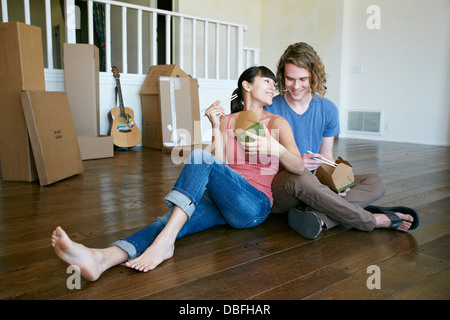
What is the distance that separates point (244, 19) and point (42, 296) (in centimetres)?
683

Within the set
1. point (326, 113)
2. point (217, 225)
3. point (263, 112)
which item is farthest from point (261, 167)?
point (326, 113)

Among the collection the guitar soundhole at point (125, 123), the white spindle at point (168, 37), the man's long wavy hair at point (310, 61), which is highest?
the white spindle at point (168, 37)

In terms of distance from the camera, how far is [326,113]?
1.80m

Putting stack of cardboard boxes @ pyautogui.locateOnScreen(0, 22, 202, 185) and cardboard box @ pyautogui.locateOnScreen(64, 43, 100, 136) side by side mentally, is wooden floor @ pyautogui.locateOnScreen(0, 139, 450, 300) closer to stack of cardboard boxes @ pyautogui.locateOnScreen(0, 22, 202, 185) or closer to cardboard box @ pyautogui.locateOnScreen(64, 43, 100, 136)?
stack of cardboard boxes @ pyautogui.locateOnScreen(0, 22, 202, 185)

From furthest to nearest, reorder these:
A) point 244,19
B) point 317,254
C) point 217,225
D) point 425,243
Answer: point 244,19 < point 217,225 < point 425,243 < point 317,254

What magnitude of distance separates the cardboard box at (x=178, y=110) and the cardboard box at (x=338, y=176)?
106 inches

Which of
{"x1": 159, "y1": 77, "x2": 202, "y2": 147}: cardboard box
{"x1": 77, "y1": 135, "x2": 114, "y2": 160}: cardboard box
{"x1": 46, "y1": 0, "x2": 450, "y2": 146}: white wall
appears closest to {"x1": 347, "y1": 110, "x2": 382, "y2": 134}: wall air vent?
{"x1": 46, "y1": 0, "x2": 450, "y2": 146}: white wall

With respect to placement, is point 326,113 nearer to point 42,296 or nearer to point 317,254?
point 317,254

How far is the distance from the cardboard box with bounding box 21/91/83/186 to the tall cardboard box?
11 cm

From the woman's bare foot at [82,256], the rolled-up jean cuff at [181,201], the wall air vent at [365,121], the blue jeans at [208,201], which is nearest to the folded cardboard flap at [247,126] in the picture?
the blue jeans at [208,201]

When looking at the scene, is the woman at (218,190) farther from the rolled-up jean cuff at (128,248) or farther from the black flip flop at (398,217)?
the black flip flop at (398,217)

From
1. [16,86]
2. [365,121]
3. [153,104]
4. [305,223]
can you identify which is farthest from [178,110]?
[365,121]

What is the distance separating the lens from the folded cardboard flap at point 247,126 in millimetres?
1238

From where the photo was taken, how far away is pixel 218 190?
1348 mm
